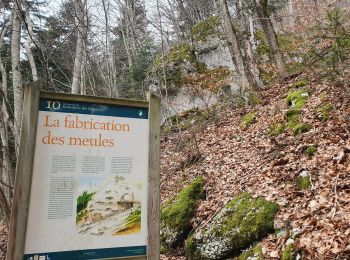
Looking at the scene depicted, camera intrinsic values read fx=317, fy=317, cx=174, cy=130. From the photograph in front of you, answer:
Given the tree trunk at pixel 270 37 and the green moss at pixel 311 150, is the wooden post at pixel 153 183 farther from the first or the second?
the tree trunk at pixel 270 37

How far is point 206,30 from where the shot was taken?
16.6m

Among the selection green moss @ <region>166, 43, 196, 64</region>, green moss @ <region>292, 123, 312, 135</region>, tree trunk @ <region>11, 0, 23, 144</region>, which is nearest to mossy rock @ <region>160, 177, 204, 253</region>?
green moss @ <region>292, 123, 312, 135</region>

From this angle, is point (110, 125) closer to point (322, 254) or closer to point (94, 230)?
point (94, 230)

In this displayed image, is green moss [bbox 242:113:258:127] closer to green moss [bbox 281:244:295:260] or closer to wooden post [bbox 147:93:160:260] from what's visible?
green moss [bbox 281:244:295:260]

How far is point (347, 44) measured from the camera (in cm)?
623

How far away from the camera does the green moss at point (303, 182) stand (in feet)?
15.0

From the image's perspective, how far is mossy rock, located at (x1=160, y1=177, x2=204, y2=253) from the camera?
530 cm

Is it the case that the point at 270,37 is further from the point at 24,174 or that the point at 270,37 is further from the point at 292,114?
the point at 24,174

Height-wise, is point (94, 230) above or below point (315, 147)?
below

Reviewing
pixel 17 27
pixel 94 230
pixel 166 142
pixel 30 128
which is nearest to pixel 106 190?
pixel 94 230

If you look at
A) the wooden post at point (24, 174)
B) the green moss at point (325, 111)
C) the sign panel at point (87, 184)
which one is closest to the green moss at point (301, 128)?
the green moss at point (325, 111)

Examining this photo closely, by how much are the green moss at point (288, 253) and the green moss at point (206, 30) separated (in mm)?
13686

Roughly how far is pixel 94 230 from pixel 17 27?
666 centimetres

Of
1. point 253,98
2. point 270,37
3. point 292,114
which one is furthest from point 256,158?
point 270,37
